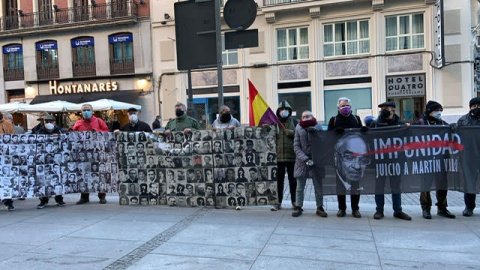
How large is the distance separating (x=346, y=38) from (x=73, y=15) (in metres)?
17.3

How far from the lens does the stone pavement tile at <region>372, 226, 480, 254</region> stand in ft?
15.7

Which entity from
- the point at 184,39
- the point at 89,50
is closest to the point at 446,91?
the point at 184,39

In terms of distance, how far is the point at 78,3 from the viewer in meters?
25.4

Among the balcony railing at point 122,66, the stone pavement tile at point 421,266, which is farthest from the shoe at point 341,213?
the balcony railing at point 122,66

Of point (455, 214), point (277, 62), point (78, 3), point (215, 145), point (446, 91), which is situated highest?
point (78, 3)

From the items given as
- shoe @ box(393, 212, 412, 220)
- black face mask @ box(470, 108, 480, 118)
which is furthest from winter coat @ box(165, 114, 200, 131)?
black face mask @ box(470, 108, 480, 118)

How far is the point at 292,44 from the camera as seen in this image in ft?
72.0

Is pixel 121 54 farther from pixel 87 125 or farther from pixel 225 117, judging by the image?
pixel 225 117

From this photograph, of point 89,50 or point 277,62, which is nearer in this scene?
point 277,62

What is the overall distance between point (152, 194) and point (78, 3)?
22505 mm

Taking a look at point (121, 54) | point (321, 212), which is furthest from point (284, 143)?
point (121, 54)

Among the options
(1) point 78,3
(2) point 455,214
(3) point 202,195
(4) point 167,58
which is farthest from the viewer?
(1) point 78,3

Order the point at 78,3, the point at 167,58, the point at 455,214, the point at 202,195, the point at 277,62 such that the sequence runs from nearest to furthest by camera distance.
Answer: the point at 455,214, the point at 202,195, the point at 277,62, the point at 167,58, the point at 78,3

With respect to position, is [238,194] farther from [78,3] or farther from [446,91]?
[78,3]
